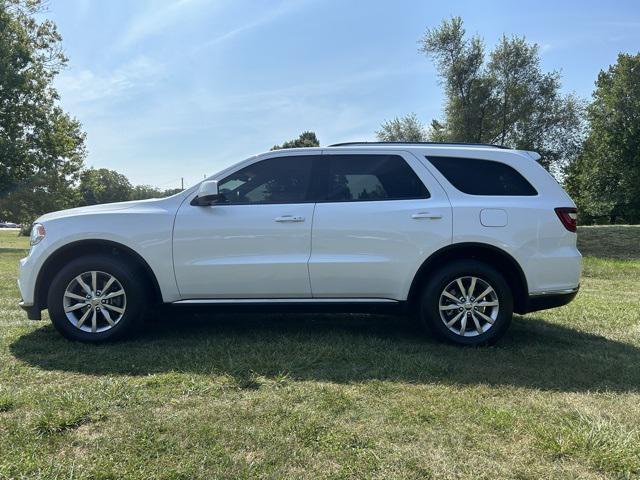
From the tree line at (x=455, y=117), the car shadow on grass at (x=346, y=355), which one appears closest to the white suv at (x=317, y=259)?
the car shadow on grass at (x=346, y=355)

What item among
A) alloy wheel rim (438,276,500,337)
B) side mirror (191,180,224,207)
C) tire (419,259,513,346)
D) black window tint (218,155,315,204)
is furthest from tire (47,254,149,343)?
alloy wheel rim (438,276,500,337)

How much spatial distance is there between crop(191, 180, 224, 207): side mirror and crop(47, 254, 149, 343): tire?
0.88m

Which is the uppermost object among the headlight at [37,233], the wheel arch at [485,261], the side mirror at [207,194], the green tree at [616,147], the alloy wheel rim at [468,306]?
the green tree at [616,147]

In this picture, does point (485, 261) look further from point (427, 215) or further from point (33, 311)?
point (33, 311)

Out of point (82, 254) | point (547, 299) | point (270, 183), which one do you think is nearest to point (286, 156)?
point (270, 183)

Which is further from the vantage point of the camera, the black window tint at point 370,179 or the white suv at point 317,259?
A: the black window tint at point 370,179

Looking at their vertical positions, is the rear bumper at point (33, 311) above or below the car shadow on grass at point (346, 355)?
above

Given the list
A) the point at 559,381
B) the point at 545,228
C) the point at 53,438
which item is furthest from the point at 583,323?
the point at 53,438

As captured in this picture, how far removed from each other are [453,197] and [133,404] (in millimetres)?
3174

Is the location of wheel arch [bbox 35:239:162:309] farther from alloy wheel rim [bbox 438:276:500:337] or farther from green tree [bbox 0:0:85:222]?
green tree [bbox 0:0:85:222]

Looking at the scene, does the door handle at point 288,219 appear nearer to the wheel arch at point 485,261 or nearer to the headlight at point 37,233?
the wheel arch at point 485,261

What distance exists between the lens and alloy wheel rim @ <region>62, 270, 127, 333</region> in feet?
14.6

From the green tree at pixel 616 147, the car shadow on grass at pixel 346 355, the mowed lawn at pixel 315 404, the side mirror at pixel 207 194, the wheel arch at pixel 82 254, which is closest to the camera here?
the mowed lawn at pixel 315 404

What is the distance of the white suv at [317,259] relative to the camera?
14.6 ft
